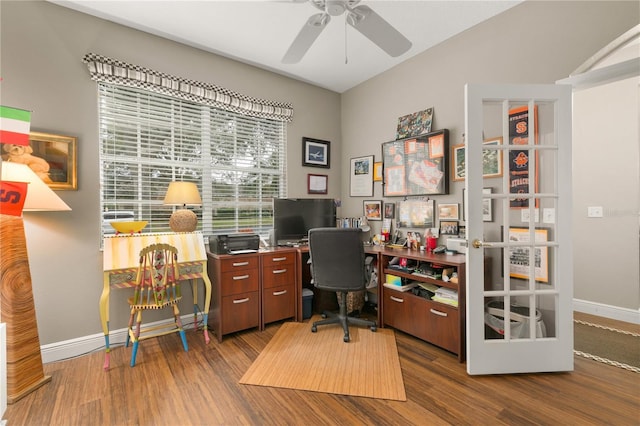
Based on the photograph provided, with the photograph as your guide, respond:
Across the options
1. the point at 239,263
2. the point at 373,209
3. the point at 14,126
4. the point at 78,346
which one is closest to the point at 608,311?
the point at 373,209

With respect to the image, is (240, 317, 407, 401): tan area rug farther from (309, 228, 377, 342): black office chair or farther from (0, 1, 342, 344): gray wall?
(0, 1, 342, 344): gray wall

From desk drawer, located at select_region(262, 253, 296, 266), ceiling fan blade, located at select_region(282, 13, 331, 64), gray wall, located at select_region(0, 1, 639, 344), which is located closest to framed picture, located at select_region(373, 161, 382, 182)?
gray wall, located at select_region(0, 1, 639, 344)

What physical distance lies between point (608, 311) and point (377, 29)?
129 inches

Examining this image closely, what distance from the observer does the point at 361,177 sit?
3682 mm

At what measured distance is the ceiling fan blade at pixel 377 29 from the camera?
5.36ft

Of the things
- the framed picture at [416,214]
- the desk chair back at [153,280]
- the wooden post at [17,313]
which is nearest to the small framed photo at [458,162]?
the framed picture at [416,214]

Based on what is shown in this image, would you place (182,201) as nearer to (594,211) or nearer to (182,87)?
(182,87)

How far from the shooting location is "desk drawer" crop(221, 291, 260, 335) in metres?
2.53

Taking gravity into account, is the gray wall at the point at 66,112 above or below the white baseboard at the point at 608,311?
above

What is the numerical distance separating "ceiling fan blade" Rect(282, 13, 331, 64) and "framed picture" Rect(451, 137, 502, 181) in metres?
1.40

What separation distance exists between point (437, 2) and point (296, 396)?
10.0 feet

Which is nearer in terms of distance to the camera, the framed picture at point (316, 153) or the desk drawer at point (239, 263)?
the desk drawer at point (239, 263)

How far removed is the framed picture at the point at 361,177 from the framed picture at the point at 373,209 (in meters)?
0.12

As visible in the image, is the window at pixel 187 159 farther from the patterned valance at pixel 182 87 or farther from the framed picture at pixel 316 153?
the framed picture at pixel 316 153
